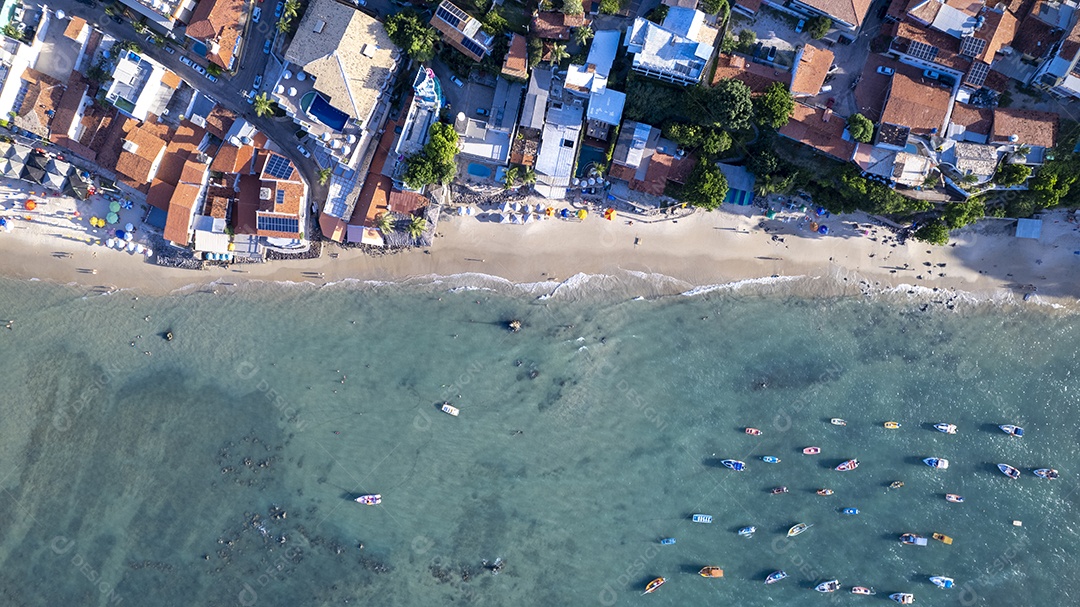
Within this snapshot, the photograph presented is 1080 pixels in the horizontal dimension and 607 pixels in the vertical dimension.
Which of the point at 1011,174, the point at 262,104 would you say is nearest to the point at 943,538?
the point at 1011,174

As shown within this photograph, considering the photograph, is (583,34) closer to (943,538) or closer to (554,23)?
(554,23)

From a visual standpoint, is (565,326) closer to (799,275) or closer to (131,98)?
(799,275)

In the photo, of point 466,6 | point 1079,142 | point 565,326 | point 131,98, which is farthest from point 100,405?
point 1079,142

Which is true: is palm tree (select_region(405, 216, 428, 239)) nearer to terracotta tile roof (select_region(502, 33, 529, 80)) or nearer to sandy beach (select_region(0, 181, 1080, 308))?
sandy beach (select_region(0, 181, 1080, 308))

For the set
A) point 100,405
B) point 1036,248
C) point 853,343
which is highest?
point 1036,248

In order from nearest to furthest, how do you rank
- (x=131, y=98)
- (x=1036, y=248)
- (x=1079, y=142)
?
(x=1079, y=142), (x=131, y=98), (x=1036, y=248)

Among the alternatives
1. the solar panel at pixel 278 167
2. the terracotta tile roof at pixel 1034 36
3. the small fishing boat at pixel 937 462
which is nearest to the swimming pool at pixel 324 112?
the solar panel at pixel 278 167

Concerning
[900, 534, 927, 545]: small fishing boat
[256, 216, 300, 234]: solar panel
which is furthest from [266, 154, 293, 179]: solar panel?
[900, 534, 927, 545]: small fishing boat
